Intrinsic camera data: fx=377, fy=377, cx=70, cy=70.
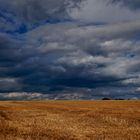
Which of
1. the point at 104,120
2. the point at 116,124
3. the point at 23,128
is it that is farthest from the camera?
the point at 104,120

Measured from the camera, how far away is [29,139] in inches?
1105

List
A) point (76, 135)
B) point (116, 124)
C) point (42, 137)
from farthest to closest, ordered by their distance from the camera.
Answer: point (116, 124)
point (76, 135)
point (42, 137)

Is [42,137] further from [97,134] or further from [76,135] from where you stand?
[97,134]

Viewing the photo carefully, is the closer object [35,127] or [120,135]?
[120,135]

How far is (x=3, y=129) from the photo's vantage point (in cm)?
3334

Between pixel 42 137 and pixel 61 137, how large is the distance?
74.5 inches

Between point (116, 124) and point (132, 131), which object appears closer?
point (132, 131)

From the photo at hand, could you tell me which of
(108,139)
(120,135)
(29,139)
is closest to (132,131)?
(120,135)

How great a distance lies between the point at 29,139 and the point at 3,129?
6.01 meters

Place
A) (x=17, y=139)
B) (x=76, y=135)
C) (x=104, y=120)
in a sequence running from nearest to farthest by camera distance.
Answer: (x=17, y=139), (x=76, y=135), (x=104, y=120)

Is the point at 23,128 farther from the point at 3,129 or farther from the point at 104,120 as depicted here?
the point at 104,120

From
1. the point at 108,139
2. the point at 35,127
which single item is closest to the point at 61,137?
the point at 108,139

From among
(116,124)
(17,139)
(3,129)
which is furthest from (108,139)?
(116,124)

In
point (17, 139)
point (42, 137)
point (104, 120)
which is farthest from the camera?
point (104, 120)
